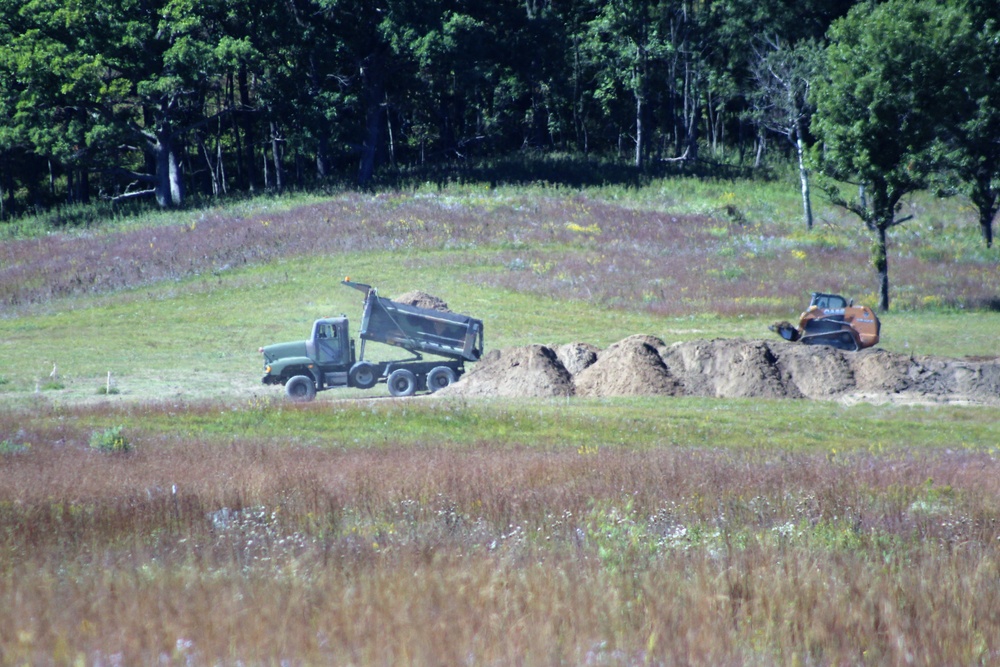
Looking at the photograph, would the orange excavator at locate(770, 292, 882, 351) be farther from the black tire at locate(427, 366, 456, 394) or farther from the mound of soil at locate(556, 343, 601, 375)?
the black tire at locate(427, 366, 456, 394)

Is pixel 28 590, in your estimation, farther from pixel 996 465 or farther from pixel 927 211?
pixel 927 211

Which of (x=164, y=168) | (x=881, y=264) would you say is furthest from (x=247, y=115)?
(x=881, y=264)

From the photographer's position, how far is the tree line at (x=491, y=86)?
1427 inches

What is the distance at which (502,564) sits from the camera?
19.5ft

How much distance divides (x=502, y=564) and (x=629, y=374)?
16533 millimetres

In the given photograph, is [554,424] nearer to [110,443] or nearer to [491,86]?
[110,443]

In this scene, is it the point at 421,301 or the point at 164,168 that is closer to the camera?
the point at 421,301

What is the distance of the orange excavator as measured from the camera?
2675 cm

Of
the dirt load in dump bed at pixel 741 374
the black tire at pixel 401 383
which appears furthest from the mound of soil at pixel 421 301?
the dirt load in dump bed at pixel 741 374

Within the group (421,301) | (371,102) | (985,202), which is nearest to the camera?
(421,301)

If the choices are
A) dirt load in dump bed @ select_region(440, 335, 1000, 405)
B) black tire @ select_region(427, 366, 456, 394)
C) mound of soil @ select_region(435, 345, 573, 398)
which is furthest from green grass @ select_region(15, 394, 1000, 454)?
black tire @ select_region(427, 366, 456, 394)

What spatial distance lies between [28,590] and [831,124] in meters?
36.5

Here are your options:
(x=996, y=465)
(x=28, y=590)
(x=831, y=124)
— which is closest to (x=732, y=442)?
(x=996, y=465)

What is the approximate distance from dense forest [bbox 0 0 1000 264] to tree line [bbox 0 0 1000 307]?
5.3 inches
